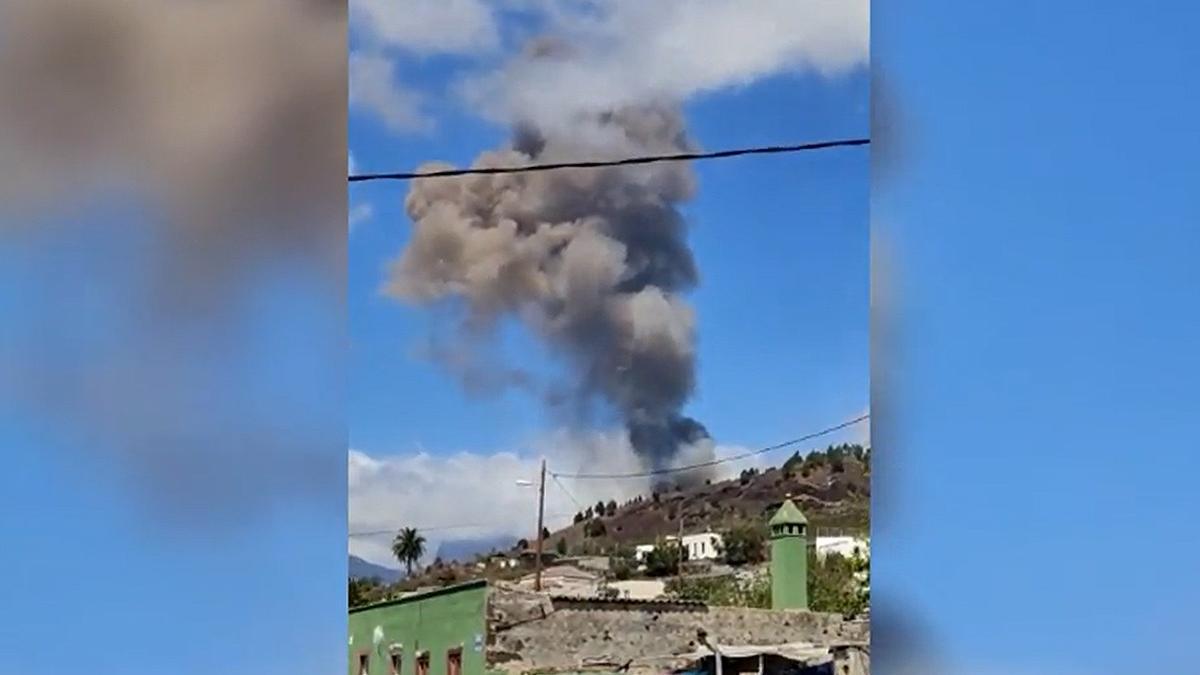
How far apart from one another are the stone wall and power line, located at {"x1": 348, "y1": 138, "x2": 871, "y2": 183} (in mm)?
1113

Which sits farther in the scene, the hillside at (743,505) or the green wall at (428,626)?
the green wall at (428,626)

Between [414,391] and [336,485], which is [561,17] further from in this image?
[336,485]

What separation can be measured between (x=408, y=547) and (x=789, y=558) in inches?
37.9

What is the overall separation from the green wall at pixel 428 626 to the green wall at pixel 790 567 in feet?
2.43

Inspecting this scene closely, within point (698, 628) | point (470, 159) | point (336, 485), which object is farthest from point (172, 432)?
point (698, 628)

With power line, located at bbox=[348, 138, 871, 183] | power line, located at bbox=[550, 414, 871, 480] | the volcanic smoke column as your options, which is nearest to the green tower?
power line, located at bbox=[550, 414, 871, 480]

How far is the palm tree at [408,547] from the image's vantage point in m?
4.10

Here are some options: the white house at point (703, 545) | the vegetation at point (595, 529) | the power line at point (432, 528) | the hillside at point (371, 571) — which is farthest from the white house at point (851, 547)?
the hillside at point (371, 571)

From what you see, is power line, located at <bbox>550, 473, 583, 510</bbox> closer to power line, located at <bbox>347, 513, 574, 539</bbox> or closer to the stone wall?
power line, located at <bbox>347, 513, 574, 539</bbox>

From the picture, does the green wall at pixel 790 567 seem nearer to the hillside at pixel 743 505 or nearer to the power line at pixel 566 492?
the hillside at pixel 743 505

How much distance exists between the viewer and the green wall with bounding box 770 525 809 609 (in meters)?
3.99

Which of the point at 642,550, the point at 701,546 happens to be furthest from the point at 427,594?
the point at 701,546

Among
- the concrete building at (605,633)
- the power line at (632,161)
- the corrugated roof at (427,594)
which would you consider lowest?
the concrete building at (605,633)

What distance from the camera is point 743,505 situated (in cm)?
402
